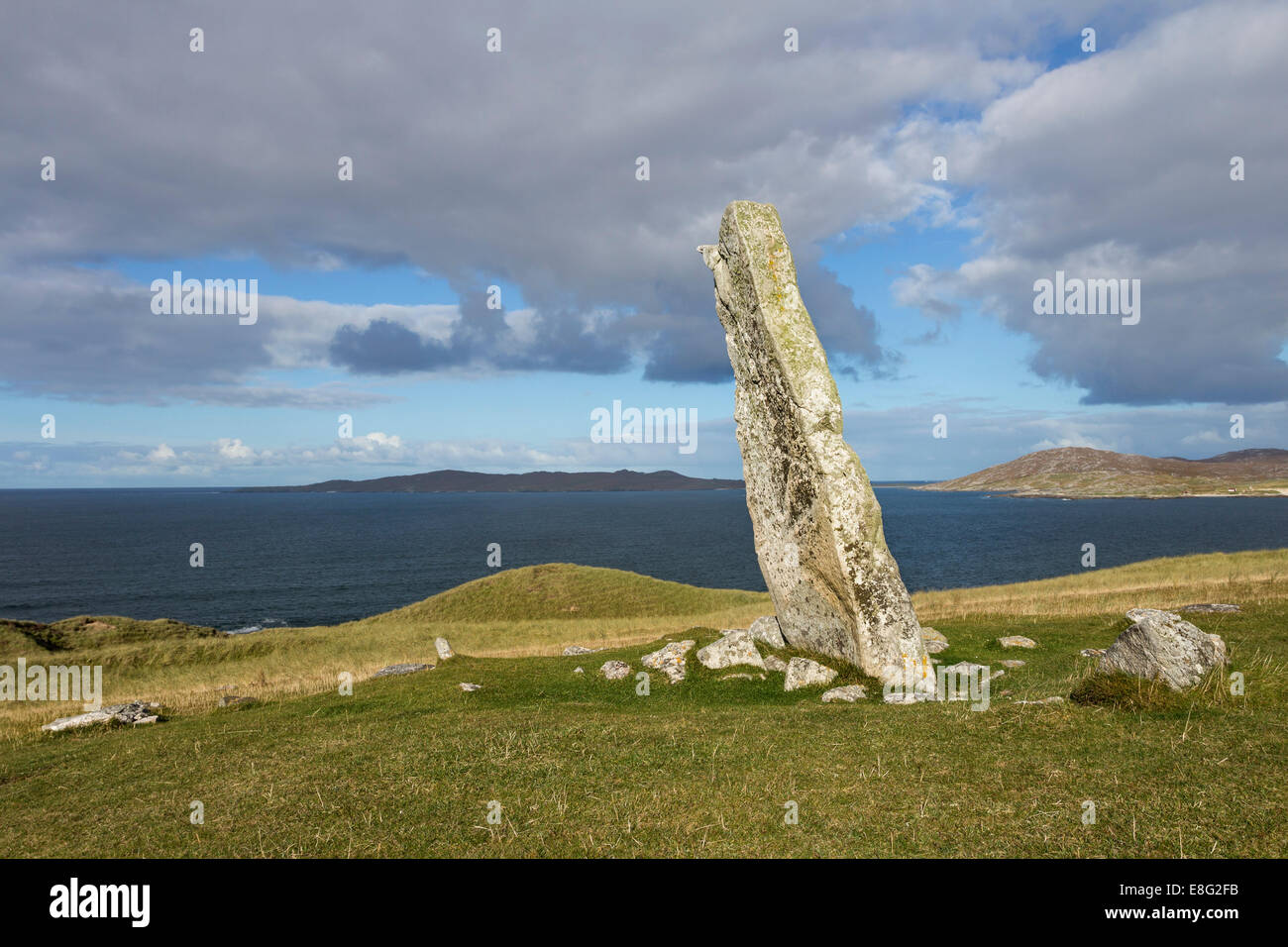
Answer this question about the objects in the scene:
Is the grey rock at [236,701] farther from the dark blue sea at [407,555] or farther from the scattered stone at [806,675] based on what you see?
the dark blue sea at [407,555]

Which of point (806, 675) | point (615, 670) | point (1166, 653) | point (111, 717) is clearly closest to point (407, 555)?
point (111, 717)

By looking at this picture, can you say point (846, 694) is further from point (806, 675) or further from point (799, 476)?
point (799, 476)

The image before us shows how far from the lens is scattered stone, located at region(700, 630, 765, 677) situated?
2095cm

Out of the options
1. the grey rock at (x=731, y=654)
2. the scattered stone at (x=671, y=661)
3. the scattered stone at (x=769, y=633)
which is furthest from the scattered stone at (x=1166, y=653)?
the scattered stone at (x=671, y=661)

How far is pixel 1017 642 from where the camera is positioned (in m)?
22.3

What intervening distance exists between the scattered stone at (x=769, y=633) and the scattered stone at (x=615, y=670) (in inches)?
181

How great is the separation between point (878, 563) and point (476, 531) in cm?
15622

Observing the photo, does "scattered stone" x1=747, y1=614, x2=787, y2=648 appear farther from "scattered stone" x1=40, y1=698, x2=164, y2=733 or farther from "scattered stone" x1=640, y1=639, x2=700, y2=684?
"scattered stone" x1=40, y1=698, x2=164, y2=733

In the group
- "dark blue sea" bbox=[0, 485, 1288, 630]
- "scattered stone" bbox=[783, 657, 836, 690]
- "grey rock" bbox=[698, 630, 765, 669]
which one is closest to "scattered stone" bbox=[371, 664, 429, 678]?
"grey rock" bbox=[698, 630, 765, 669]
